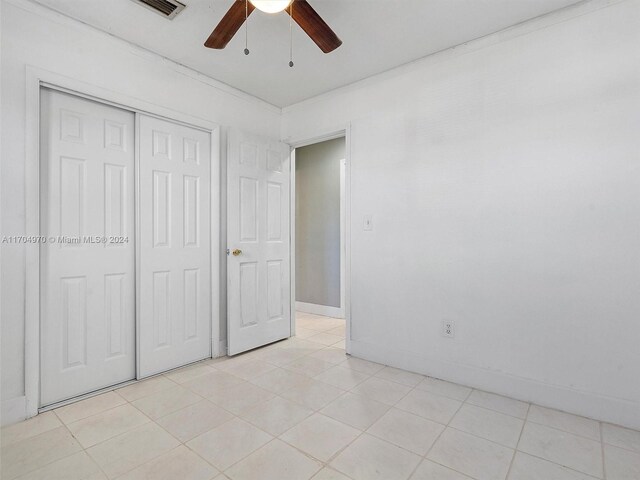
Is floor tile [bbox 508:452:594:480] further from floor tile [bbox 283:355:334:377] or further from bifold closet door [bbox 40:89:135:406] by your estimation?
bifold closet door [bbox 40:89:135:406]

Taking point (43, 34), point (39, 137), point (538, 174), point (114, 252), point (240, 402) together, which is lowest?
point (240, 402)

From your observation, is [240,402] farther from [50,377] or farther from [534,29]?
[534,29]

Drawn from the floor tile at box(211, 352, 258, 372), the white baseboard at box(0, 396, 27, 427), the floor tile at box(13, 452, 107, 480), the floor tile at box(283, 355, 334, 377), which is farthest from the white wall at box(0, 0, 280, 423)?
the floor tile at box(283, 355, 334, 377)

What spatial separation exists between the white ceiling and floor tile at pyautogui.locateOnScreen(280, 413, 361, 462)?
2493mm

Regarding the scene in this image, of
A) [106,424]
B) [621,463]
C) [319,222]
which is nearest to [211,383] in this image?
[106,424]

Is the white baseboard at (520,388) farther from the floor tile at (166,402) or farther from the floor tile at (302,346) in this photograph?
the floor tile at (166,402)

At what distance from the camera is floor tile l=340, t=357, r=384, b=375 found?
8.80 ft

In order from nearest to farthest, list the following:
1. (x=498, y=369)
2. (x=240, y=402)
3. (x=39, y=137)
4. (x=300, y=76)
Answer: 1. (x=39, y=137)
2. (x=240, y=402)
3. (x=498, y=369)
4. (x=300, y=76)

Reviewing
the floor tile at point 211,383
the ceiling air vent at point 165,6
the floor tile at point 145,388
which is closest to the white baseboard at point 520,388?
the floor tile at point 211,383

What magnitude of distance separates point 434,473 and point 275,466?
28.7 inches

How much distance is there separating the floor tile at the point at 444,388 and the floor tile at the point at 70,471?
6.43ft

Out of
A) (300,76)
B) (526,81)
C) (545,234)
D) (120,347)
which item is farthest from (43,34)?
(545,234)

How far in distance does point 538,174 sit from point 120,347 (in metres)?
3.14

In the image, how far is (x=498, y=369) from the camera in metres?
2.28
